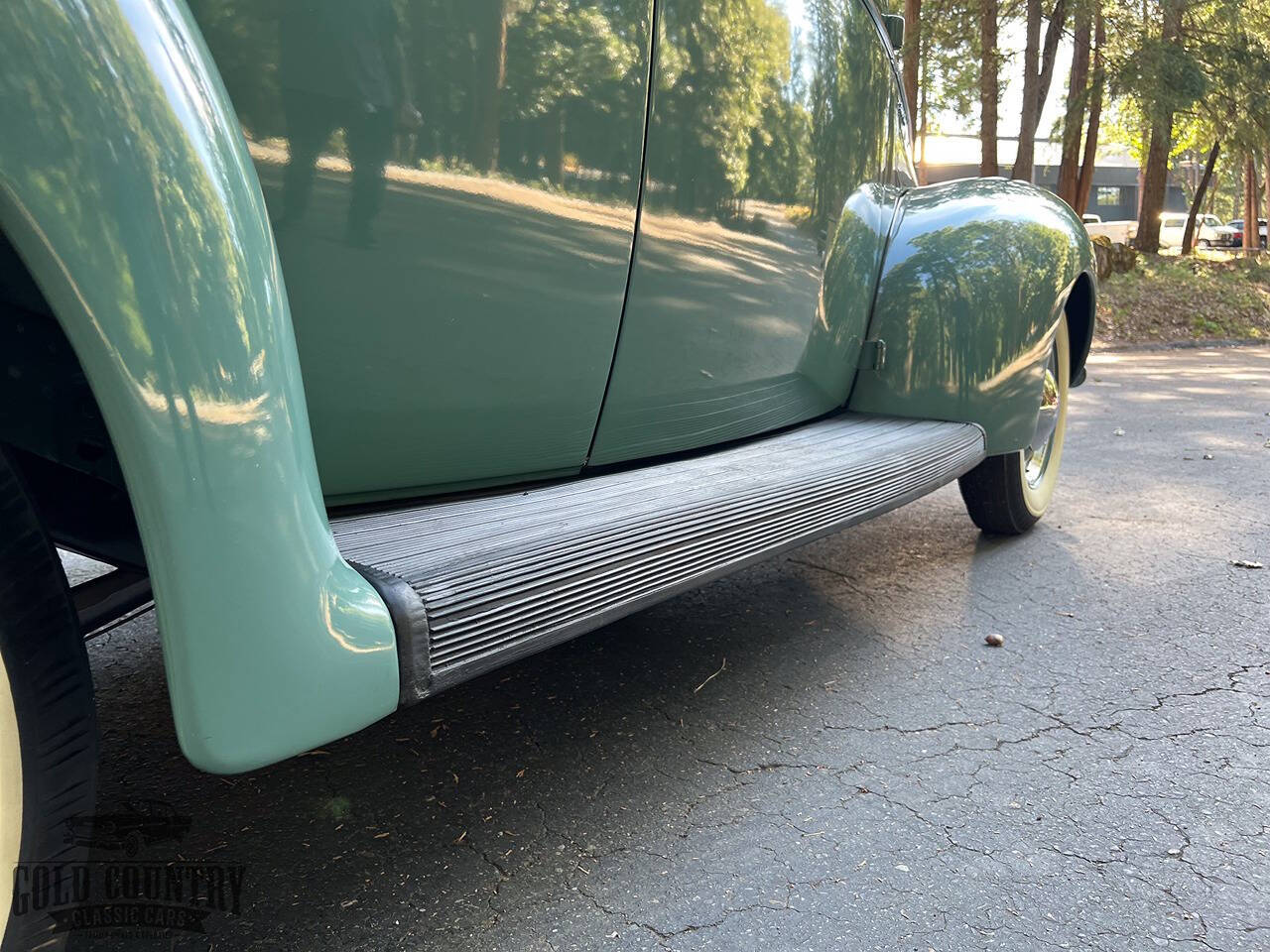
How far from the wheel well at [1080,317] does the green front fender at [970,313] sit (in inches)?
17.3

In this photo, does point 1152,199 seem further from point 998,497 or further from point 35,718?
point 35,718

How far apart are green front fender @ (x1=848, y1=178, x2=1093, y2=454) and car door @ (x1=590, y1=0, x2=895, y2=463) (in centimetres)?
9

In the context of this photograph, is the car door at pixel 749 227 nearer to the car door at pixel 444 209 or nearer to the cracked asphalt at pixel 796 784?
the car door at pixel 444 209

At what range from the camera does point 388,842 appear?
173cm

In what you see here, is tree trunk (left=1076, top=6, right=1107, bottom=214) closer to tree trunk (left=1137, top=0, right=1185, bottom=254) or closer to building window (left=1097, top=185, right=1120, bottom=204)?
tree trunk (left=1137, top=0, right=1185, bottom=254)

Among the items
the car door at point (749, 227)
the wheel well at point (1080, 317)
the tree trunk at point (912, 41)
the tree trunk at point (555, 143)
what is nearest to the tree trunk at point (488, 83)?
the tree trunk at point (555, 143)

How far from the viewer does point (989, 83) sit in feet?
39.3

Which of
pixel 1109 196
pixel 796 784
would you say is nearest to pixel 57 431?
pixel 796 784

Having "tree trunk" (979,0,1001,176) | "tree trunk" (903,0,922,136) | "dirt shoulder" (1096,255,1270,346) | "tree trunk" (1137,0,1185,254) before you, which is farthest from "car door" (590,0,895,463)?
"tree trunk" (1137,0,1185,254)

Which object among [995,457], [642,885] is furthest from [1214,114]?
[642,885]

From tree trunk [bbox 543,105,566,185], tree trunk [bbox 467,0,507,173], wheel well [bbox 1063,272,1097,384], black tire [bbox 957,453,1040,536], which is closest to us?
tree trunk [bbox 467,0,507,173]

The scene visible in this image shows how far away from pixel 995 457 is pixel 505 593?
2.24m

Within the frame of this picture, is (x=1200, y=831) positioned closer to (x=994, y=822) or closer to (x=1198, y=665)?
(x=994, y=822)

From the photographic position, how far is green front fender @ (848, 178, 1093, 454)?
283 centimetres
